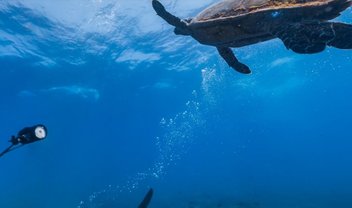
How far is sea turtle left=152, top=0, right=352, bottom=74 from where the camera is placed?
3576 millimetres

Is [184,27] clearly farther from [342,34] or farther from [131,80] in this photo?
[131,80]

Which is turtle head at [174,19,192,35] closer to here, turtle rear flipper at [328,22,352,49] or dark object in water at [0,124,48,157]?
turtle rear flipper at [328,22,352,49]

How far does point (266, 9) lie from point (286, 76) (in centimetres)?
3554

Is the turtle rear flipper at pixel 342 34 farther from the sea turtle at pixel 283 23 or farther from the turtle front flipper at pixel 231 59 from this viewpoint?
the turtle front flipper at pixel 231 59

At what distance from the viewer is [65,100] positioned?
34344mm

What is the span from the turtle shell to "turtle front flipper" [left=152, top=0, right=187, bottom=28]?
Result: 286mm

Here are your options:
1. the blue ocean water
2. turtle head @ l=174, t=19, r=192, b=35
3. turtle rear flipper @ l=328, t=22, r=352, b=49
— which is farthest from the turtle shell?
the blue ocean water

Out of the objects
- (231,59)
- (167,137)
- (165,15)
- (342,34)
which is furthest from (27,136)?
(167,137)

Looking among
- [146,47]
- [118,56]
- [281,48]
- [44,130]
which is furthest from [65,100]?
[44,130]

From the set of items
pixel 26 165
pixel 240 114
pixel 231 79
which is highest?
pixel 231 79

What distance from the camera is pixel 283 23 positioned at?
12.7 ft

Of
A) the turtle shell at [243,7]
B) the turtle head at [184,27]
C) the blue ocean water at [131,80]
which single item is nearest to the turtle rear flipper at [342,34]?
the turtle shell at [243,7]

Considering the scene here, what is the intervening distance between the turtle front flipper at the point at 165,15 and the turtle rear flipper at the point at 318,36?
1.68 meters

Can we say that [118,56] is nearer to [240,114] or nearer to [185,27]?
[185,27]
